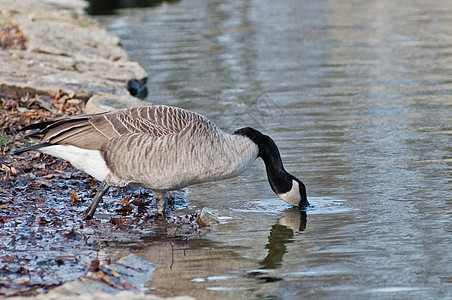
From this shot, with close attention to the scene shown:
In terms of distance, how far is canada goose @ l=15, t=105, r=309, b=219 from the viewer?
6660 millimetres

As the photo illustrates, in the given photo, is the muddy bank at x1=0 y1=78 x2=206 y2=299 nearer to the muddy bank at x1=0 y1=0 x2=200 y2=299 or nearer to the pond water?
the muddy bank at x1=0 y1=0 x2=200 y2=299

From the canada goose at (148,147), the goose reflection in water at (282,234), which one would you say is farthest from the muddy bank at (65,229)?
the goose reflection in water at (282,234)

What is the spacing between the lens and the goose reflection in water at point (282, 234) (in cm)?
606

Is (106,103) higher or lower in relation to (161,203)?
higher

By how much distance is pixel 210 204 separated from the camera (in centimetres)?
777

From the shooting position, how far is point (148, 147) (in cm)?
666

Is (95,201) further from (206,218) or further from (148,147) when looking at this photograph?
(206,218)

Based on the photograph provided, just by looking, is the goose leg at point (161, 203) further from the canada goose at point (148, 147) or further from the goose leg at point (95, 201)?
the goose leg at point (95, 201)

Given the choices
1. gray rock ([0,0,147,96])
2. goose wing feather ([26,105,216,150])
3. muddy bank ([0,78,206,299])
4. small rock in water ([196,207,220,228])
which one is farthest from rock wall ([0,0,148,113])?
small rock in water ([196,207,220,228])

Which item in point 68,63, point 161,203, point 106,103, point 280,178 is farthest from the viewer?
point 68,63

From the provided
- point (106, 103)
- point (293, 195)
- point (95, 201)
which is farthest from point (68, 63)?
point (293, 195)

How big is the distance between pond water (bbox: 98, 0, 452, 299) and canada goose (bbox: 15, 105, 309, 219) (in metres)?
0.70

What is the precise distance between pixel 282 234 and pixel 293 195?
718mm

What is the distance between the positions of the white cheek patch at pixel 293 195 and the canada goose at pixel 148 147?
2.04ft
